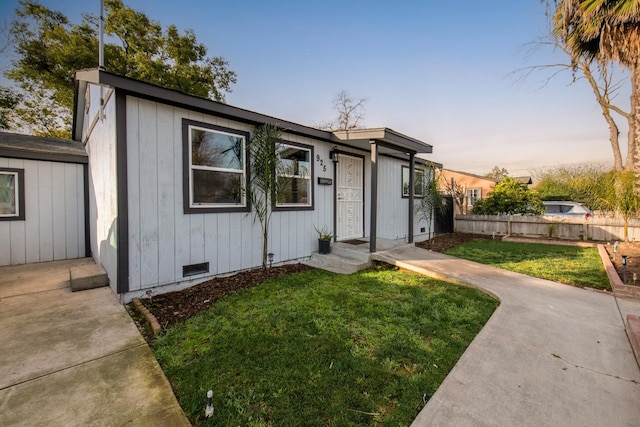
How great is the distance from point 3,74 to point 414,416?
69.5 feet

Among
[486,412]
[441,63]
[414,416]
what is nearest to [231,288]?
[414,416]

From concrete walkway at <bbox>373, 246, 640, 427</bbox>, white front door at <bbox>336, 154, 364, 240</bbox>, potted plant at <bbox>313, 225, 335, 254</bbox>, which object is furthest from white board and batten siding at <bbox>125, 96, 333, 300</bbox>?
concrete walkway at <bbox>373, 246, 640, 427</bbox>

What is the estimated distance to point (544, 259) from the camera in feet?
21.2

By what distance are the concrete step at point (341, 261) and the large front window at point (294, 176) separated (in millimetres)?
1164

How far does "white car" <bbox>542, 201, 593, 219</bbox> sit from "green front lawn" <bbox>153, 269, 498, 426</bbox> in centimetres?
991

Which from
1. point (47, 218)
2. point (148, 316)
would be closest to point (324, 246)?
point (148, 316)

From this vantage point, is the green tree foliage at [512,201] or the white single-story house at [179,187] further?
the green tree foliage at [512,201]

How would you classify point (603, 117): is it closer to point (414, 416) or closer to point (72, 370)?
point (414, 416)

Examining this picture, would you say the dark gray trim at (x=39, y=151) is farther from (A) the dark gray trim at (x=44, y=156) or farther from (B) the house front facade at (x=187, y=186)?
(B) the house front facade at (x=187, y=186)

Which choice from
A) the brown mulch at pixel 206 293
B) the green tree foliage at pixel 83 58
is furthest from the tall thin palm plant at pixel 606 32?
the green tree foliage at pixel 83 58

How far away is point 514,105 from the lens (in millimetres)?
11195

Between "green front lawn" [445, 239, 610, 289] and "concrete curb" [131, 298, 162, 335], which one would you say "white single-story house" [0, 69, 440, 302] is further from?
"green front lawn" [445, 239, 610, 289]

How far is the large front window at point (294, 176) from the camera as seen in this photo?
5445mm

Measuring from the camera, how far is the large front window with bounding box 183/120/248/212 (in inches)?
172
